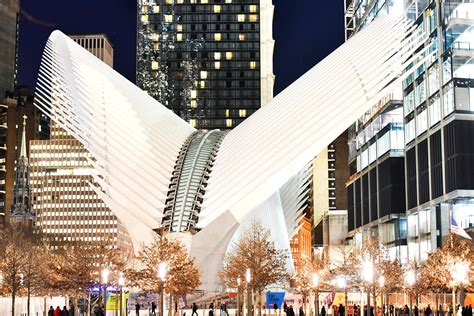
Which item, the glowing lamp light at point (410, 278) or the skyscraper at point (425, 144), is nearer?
the glowing lamp light at point (410, 278)

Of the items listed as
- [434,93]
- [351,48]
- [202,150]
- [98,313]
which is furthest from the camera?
[434,93]

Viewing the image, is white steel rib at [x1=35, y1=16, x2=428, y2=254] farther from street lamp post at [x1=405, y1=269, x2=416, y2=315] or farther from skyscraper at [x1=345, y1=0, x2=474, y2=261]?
street lamp post at [x1=405, y1=269, x2=416, y2=315]

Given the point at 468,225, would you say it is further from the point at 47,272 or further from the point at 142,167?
the point at 47,272

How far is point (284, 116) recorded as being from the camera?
6462 centimetres

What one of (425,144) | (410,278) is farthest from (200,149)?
(425,144)

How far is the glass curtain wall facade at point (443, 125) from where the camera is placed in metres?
76.8

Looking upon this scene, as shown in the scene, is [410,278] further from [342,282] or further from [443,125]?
[443,125]

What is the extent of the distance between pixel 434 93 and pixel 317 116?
1036 inches

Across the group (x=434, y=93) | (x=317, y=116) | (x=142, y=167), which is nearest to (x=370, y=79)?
(x=317, y=116)

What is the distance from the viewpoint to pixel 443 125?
79.4 metres

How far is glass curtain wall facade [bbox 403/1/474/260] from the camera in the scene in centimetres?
7675

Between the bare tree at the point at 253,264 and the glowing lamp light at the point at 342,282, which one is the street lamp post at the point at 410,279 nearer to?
the glowing lamp light at the point at 342,282

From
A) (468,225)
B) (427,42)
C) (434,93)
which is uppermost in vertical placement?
(427,42)

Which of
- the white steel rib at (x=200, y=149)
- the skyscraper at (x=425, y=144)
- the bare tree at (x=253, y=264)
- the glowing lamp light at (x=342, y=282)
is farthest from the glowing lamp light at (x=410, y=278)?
the white steel rib at (x=200, y=149)
